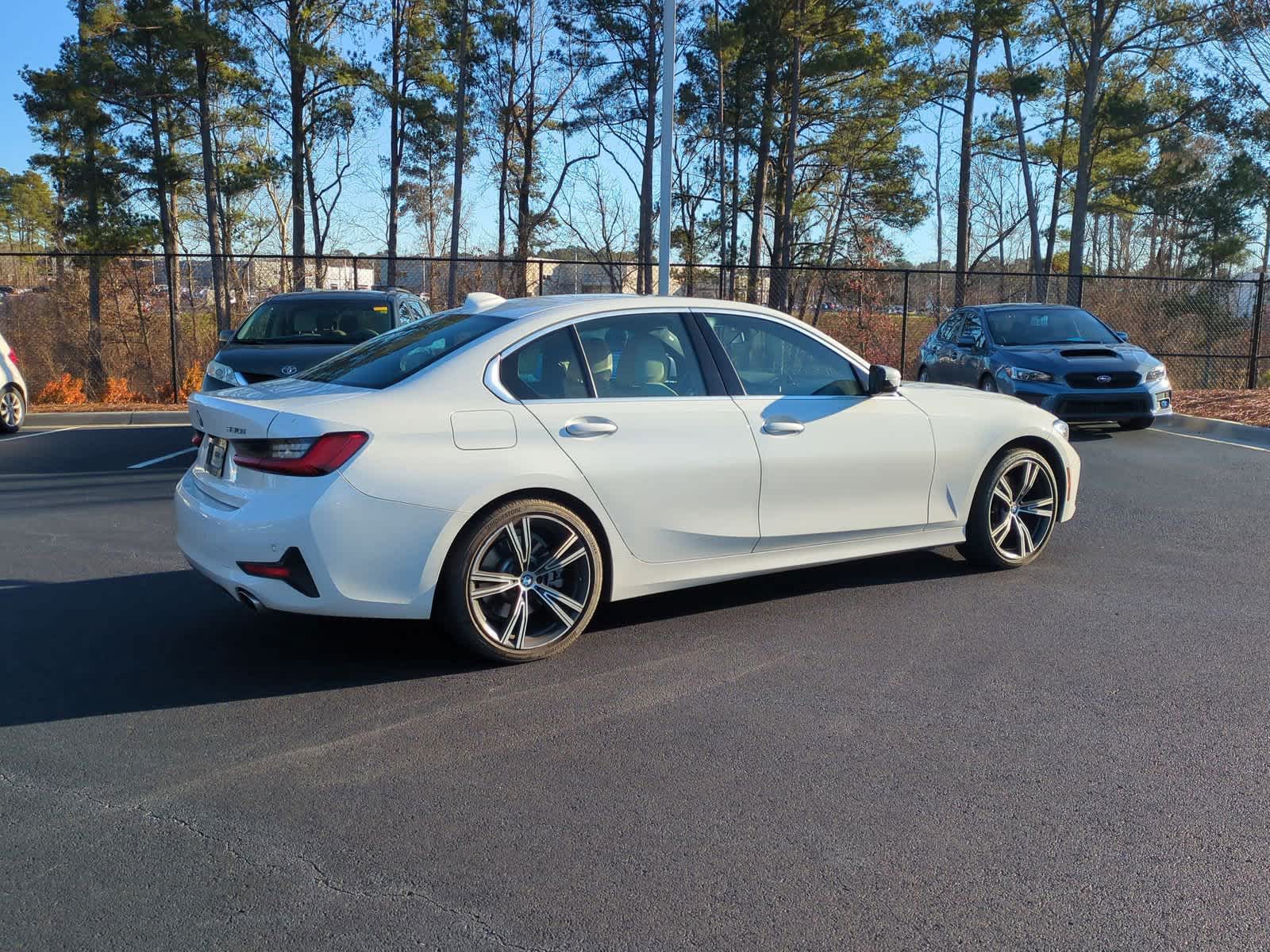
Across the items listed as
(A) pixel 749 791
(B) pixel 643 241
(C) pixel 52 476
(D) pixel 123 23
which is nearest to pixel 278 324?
(C) pixel 52 476

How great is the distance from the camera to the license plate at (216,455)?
481cm

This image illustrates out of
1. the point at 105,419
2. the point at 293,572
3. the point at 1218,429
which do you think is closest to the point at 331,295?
the point at 105,419

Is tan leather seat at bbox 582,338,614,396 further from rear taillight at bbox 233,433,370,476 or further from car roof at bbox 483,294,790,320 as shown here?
rear taillight at bbox 233,433,370,476

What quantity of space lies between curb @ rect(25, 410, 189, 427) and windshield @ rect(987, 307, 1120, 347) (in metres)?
11.1

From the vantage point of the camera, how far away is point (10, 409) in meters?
13.6

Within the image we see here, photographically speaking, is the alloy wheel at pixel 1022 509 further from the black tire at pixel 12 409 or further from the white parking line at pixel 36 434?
the black tire at pixel 12 409

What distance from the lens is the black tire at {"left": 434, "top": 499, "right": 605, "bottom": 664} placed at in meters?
4.71

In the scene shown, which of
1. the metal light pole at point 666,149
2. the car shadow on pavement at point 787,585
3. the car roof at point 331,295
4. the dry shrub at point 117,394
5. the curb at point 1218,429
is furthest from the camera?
the dry shrub at point 117,394

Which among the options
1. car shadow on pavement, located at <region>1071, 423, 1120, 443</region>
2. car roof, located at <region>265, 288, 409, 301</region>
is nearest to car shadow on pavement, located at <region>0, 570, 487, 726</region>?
car roof, located at <region>265, 288, 409, 301</region>

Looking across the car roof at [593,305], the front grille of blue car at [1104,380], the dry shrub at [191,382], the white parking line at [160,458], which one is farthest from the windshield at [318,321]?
the dry shrub at [191,382]

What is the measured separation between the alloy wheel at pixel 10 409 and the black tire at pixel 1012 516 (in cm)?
1210

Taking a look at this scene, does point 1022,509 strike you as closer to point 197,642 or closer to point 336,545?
point 336,545

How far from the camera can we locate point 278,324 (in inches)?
450

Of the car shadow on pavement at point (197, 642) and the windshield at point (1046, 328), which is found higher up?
the windshield at point (1046, 328)
